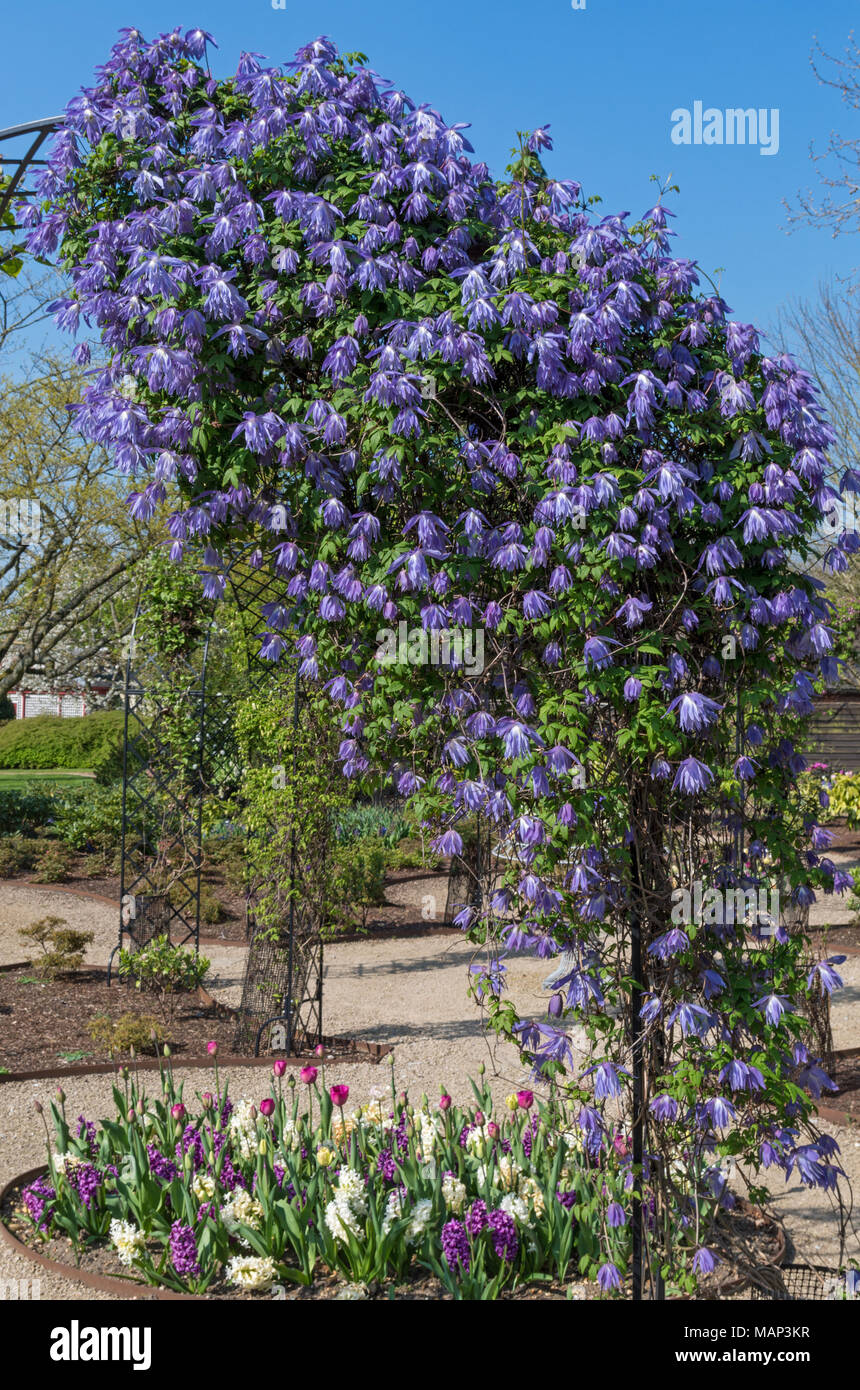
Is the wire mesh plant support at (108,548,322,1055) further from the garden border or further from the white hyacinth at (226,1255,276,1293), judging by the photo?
the white hyacinth at (226,1255,276,1293)

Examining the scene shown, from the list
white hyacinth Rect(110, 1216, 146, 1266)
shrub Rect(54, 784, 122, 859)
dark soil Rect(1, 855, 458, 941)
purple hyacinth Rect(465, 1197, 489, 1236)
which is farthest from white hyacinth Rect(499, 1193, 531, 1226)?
shrub Rect(54, 784, 122, 859)

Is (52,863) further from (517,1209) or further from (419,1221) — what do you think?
(517,1209)

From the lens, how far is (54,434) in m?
14.7

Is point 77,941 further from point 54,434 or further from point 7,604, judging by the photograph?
point 54,434

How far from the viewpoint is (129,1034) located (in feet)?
21.0

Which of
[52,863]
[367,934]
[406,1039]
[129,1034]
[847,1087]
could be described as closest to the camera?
[847,1087]

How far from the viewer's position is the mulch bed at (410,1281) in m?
3.57

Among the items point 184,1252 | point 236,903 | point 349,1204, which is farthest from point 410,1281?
point 236,903

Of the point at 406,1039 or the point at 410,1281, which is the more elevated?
the point at 410,1281

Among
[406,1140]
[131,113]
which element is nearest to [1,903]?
[406,1140]

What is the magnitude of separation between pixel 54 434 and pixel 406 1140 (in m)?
12.6

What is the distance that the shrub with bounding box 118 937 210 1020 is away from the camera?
7.77m

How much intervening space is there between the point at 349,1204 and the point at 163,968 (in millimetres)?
4469

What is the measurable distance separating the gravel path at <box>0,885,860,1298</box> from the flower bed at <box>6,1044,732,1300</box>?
0.25 m
